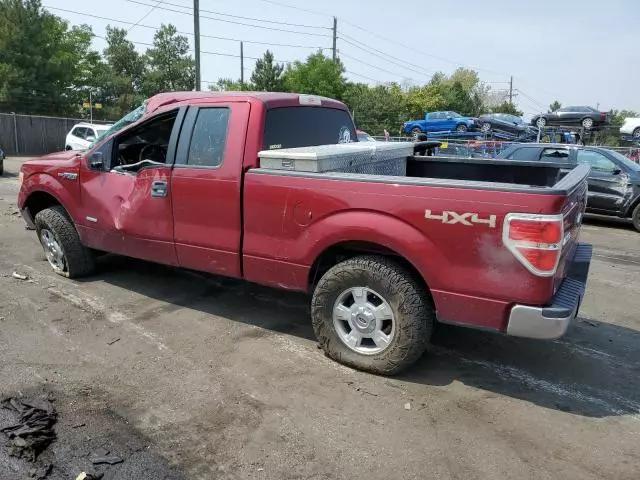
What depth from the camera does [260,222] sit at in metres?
4.11

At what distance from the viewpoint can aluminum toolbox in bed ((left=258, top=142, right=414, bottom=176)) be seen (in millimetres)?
3887

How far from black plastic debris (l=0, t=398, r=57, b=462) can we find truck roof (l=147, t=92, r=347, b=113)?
2726 millimetres

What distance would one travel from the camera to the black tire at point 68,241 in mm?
5672

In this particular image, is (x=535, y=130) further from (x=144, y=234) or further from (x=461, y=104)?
(x=461, y=104)

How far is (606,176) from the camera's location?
35.1 ft

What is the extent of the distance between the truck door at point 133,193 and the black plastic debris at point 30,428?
5.76 feet

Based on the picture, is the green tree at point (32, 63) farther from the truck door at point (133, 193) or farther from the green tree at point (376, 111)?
the truck door at point (133, 193)

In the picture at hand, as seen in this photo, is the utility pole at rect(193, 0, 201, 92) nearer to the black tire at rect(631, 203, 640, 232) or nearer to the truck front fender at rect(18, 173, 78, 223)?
the truck front fender at rect(18, 173, 78, 223)

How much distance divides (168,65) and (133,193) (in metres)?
68.4

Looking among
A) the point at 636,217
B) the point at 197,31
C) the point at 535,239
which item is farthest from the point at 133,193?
the point at 197,31

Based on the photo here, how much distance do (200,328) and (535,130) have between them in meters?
25.8

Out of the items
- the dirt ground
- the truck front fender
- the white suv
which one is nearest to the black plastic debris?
the dirt ground

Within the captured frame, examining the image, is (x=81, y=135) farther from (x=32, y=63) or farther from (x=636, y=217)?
(x=32, y=63)

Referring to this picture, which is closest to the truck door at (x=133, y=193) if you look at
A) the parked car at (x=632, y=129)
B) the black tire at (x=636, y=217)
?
the black tire at (x=636, y=217)
